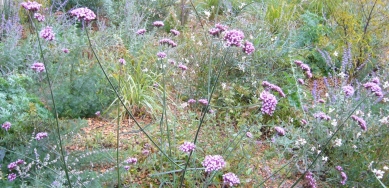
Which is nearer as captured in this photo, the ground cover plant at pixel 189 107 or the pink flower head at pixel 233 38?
the pink flower head at pixel 233 38

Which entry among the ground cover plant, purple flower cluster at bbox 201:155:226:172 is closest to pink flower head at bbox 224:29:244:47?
the ground cover plant

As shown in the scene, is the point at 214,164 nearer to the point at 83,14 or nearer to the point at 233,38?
the point at 233,38

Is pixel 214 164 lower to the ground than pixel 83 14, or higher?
lower

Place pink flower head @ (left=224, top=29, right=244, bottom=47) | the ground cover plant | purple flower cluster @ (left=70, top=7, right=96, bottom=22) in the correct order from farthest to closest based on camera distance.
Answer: the ground cover plant → pink flower head @ (left=224, top=29, right=244, bottom=47) → purple flower cluster @ (left=70, top=7, right=96, bottom=22)

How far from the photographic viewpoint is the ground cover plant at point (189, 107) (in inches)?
87.8

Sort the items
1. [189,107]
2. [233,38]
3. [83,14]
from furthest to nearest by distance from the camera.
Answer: [189,107], [233,38], [83,14]

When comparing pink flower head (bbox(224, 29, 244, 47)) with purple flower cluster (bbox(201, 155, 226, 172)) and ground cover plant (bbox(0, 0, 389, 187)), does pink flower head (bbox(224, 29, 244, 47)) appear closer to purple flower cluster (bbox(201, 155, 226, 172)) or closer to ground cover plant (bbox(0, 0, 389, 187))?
ground cover plant (bbox(0, 0, 389, 187))

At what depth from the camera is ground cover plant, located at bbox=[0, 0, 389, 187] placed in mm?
2230

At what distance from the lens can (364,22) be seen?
5191 millimetres

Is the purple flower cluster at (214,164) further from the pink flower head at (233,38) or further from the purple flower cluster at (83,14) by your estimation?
the purple flower cluster at (83,14)

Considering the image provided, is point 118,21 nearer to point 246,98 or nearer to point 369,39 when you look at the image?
point 246,98

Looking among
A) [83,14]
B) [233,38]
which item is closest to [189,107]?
[233,38]

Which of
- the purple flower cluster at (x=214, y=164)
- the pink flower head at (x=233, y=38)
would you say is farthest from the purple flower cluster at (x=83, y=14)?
the purple flower cluster at (x=214, y=164)

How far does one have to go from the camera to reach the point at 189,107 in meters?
3.61
